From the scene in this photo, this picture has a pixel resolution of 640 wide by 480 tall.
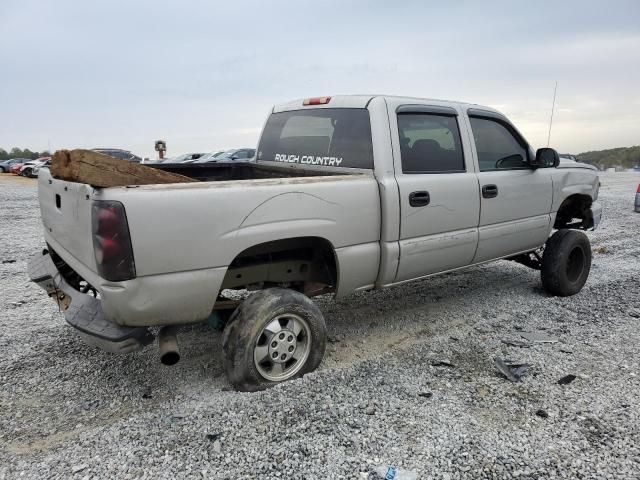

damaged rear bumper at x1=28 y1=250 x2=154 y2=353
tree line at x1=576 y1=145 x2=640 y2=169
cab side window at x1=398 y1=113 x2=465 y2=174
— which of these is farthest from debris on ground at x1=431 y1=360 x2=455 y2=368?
tree line at x1=576 y1=145 x2=640 y2=169

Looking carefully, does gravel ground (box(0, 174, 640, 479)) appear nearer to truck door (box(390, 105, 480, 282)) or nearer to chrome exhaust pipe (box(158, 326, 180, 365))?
chrome exhaust pipe (box(158, 326, 180, 365))

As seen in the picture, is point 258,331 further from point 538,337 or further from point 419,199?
point 538,337

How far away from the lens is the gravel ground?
2.52 metres

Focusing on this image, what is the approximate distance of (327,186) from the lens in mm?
3301

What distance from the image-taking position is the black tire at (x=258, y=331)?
9.95 ft

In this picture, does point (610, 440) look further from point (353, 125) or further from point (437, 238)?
point (353, 125)

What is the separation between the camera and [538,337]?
4176 mm

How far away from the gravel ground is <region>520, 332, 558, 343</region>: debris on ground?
0.38ft

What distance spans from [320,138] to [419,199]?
1023 mm

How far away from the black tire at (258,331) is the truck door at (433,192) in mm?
920

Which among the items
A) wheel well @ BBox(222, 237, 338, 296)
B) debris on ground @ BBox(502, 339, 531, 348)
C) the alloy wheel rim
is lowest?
debris on ground @ BBox(502, 339, 531, 348)

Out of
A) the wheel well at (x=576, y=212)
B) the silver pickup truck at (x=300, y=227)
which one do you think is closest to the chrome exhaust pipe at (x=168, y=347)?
the silver pickup truck at (x=300, y=227)

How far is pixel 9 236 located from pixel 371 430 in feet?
26.2

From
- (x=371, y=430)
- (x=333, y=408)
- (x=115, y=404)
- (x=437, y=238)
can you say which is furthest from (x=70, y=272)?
(x=437, y=238)
